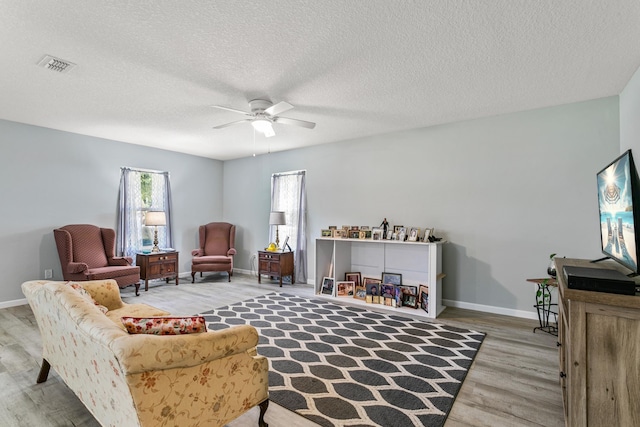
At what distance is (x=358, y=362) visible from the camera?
2604 mm

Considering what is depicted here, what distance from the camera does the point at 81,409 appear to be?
199 cm

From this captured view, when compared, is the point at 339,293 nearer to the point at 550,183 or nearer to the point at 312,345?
the point at 312,345

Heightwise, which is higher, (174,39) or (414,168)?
(174,39)

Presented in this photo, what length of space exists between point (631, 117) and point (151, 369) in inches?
166

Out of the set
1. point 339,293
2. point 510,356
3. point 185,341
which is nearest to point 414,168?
point 339,293

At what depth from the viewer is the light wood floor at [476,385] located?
1.89m

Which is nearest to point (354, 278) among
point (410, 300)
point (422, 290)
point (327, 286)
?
point (327, 286)

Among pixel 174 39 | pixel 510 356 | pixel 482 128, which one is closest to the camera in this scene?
pixel 174 39

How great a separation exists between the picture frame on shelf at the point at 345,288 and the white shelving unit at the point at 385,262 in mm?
86

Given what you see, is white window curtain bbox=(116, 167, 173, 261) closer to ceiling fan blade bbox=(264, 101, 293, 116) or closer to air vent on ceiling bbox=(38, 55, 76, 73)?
air vent on ceiling bbox=(38, 55, 76, 73)

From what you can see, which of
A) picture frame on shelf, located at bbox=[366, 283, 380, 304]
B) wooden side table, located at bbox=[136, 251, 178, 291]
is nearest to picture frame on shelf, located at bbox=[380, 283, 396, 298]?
picture frame on shelf, located at bbox=[366, 283, 380, 304]

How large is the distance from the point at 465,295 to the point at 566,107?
262cm

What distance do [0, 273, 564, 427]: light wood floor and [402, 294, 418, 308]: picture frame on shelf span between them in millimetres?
372

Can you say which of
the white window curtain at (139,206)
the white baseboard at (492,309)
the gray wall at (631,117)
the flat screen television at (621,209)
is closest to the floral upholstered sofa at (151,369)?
the flat screen television at (621,209)
